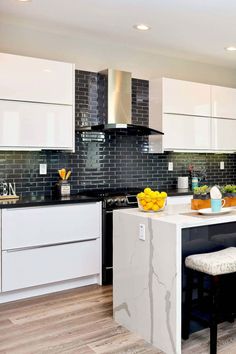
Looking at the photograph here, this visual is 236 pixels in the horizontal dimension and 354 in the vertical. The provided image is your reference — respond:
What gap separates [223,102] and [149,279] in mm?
3555

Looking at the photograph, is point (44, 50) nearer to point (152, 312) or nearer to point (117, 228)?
point (117, 228)

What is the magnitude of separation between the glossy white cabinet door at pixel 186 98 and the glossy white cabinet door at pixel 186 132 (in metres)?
0.09

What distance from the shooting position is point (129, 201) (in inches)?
167

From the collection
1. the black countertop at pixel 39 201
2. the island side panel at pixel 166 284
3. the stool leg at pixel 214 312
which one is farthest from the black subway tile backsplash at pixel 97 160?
the stool leg at pixel 214 312

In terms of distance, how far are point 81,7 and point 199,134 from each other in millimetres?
2421

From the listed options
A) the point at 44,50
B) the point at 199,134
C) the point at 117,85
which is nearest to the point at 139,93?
the point at 117,85

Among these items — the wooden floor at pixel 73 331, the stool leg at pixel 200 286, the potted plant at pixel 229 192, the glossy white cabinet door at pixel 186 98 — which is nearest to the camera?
the wooden floor at pixel 73 331

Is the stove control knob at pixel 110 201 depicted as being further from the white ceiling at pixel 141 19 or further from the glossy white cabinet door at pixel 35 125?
the white ceiling at pixel 141 19

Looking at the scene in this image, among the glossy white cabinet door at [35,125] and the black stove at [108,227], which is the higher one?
the glossy white cabinet door at [35,125]

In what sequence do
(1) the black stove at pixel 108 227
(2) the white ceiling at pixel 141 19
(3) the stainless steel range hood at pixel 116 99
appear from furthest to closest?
(3) the stainless steel range hood at pixel 116 99 → (1) the black stove at pixel 108 227 → (2) the white ceiling at pixel 141 19

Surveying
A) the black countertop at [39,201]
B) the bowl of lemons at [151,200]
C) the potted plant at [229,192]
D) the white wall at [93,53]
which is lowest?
the black countertop at [39,201]

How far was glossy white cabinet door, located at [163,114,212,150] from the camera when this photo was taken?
5.00m

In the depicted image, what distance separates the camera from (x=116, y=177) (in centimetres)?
495

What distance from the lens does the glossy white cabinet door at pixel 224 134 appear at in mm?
5445
